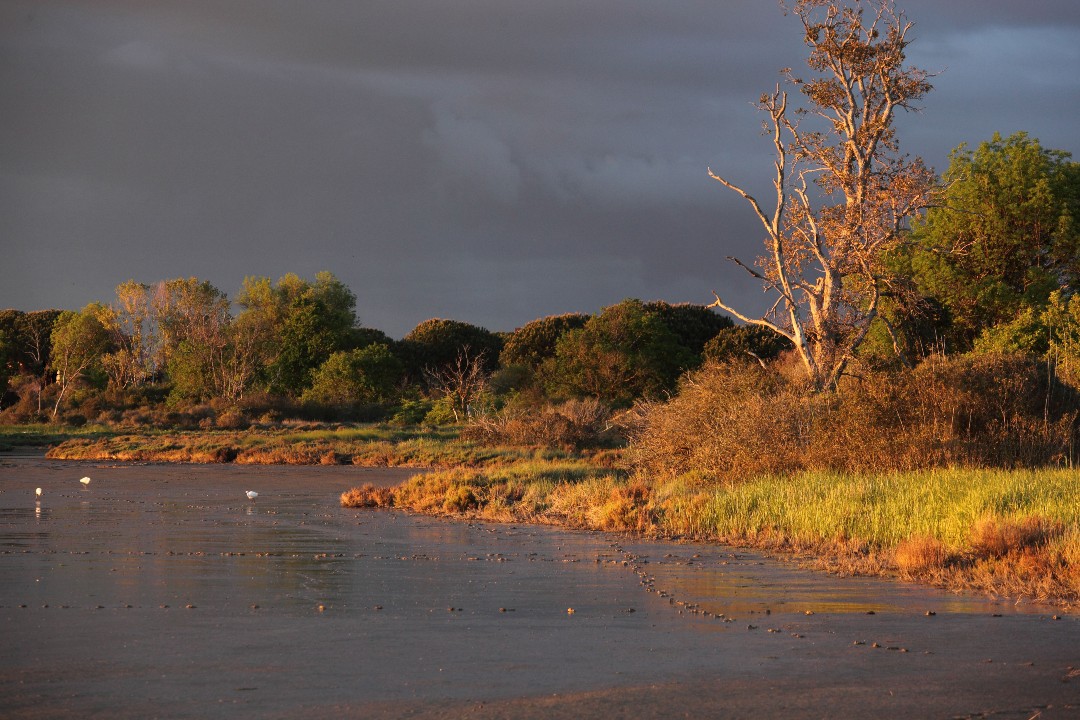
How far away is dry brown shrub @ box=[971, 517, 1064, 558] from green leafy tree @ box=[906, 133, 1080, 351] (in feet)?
96.4

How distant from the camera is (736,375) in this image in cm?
2777

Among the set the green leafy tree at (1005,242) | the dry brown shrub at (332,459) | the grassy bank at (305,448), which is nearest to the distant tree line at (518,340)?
the green leafy tree at (1005,242)

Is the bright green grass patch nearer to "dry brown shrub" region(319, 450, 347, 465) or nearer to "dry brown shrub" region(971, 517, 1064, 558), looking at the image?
"dry brown shrub" region(971, 517, 1064, 558)

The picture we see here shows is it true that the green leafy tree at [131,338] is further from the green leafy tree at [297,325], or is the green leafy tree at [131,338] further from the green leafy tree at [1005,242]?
the green leafy tree at [1005,242]

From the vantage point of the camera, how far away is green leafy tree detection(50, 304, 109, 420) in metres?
92.7

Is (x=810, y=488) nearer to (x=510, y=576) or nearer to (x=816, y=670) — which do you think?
(x=510, y=576)

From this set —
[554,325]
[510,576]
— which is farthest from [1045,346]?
[554,325]

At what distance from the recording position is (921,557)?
1444cm

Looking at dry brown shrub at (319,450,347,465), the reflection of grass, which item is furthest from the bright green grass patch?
the reflection of grass

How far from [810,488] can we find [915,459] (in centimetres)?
413

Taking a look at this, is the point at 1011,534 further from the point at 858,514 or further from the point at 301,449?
the point at 301,449

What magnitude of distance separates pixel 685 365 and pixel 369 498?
4194cm

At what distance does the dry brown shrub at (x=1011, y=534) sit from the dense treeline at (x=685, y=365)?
886 cm

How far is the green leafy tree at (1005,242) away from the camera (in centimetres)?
4222
